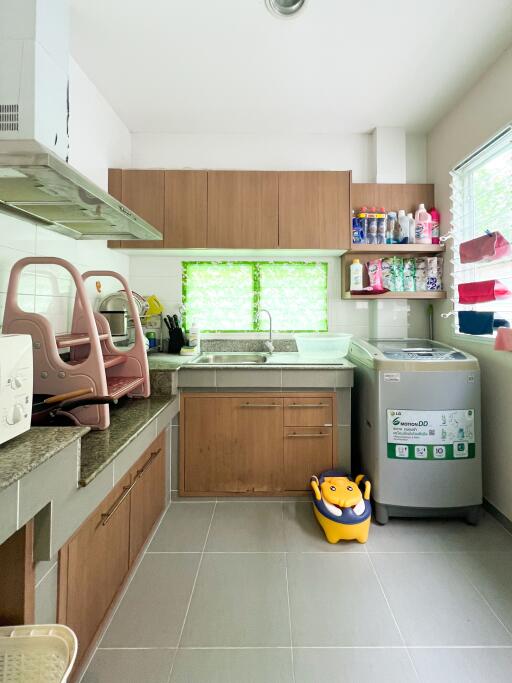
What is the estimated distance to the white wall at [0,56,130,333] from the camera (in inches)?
64.4

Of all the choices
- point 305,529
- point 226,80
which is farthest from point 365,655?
point 226,80

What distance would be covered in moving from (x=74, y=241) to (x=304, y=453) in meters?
1.96

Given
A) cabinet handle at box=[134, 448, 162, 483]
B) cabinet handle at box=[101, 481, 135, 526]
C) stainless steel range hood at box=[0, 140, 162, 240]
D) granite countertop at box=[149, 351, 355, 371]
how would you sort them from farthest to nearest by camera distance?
→ 1. granite countertop at box=[149, 351, 355, 371]
2. cabinet handle at box=[134, 448, 162, 483]
3. cabinet handle at box=[101, 481, 135, 526]
4. stainless steel range hood at box=[0, 140, 162, 240]

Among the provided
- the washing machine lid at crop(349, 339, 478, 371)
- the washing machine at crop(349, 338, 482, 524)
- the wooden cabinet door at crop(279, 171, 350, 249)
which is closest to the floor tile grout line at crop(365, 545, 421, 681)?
the washing machine at crop(349, 338, 482, 524)

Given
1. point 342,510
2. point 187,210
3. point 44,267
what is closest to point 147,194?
point 187,210

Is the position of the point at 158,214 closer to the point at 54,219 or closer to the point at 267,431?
the point at 54,219

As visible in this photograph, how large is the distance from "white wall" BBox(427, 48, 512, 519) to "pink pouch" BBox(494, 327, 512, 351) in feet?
0.56

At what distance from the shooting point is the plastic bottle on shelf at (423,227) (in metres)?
2.66

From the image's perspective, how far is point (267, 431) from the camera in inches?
90.5

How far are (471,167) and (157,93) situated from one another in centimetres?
217

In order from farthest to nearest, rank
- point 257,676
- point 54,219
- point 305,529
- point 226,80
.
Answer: point 226,80 < point 305,529 < point 54,219 < point 257,676

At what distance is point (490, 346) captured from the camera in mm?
2119

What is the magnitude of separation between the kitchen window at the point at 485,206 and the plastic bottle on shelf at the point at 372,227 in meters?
0.53

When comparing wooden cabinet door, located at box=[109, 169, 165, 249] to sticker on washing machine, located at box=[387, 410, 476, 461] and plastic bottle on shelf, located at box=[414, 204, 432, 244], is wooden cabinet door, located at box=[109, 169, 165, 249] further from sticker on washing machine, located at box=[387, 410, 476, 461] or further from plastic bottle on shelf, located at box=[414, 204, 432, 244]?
sticker on washing machine, located at box=[387, 410, 476, 461]
